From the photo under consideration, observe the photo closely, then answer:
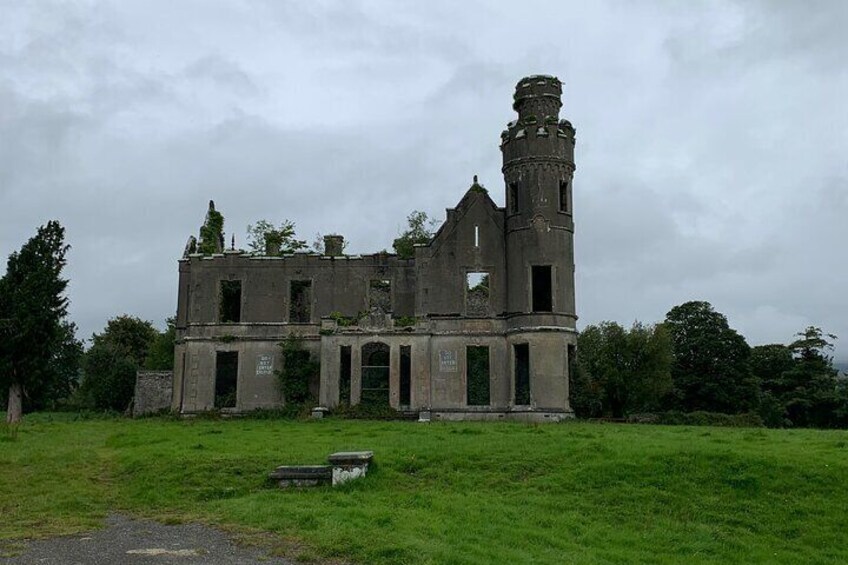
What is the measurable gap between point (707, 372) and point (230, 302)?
30800 millimetres

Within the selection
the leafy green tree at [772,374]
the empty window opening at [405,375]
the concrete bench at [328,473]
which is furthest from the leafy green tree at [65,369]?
the leafy green tree at [772,374]

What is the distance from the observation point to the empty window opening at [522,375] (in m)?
38.2

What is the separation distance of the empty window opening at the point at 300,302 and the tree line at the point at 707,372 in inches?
613

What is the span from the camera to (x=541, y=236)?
128ft

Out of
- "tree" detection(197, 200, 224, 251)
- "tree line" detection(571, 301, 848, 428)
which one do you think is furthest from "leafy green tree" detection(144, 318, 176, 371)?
"tree line" detection(571, 301, 848, 428)

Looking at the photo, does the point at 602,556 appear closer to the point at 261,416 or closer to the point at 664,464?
the point at 664,464

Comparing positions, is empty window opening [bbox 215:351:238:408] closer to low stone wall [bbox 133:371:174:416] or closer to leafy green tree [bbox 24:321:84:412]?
low stone wall [bbox 133:371:174:416]

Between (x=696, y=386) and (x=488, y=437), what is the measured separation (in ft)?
116

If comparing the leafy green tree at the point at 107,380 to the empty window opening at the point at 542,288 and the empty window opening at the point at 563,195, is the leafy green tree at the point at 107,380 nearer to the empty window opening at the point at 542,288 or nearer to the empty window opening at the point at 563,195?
the empty window opening at the point at 542,288

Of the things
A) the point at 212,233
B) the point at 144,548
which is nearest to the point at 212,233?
the point at 212,233

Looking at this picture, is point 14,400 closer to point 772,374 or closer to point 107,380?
point 107,380

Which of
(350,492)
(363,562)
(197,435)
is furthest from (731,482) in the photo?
(197,435)

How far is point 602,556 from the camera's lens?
42.2 ft

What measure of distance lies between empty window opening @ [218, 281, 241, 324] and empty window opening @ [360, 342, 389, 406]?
7001 mm
